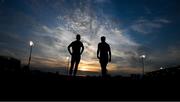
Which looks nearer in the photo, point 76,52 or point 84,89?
point 84,89

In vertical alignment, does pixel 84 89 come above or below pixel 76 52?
below

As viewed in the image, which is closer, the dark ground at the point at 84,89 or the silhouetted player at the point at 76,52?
the dark ground at the point at 84,89

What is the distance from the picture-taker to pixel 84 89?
21.4 ft

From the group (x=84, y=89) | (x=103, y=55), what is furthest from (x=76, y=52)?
(x=84, y=89)

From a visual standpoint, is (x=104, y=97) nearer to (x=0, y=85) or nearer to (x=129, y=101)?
(x=129, y=101)

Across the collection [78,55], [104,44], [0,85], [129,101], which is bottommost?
[129,101]

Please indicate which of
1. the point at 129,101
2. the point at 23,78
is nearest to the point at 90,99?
the point at 129,101

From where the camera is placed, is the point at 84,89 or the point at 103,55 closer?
the point at 84,89

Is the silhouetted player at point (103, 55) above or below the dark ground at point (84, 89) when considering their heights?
above

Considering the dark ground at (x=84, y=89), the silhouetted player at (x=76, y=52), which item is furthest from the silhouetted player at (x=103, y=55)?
the dark ground at (x=84, y=89)

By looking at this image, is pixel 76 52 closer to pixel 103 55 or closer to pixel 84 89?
pixel 103 55

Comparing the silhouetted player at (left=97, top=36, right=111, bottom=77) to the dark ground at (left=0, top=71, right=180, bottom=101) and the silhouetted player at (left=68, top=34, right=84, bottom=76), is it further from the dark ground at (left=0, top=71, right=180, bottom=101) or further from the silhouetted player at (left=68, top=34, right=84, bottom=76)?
the dark ground at (left=0, top=71, right=180, bottom=101)

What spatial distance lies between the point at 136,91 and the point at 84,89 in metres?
1.84

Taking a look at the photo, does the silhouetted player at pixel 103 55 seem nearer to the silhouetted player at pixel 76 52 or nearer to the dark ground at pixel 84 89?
the silhouetted player at pixel 76 52
